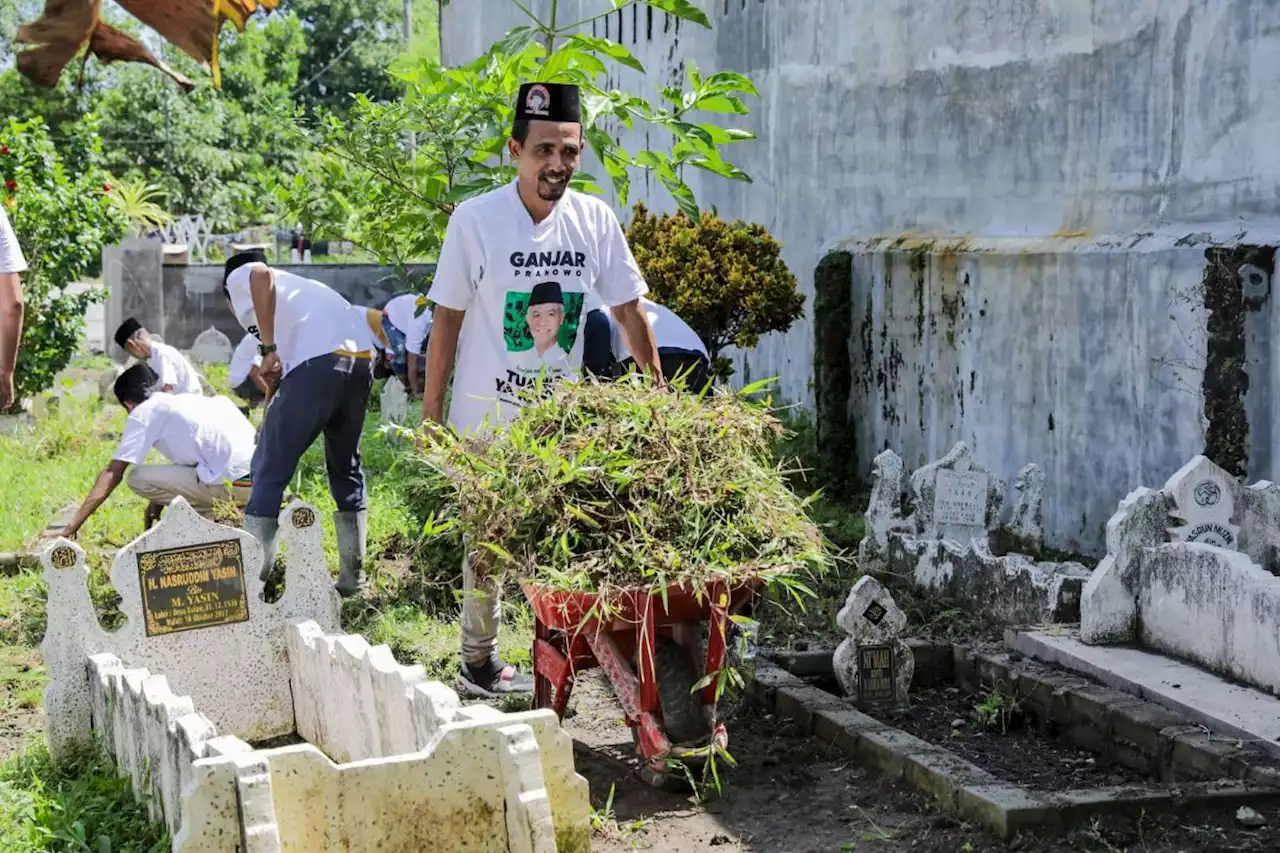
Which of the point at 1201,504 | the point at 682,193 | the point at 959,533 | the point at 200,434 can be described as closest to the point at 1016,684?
the point at 1201,504

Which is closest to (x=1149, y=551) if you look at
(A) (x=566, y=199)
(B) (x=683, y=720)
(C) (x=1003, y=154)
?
(B) (x=683, y=720)

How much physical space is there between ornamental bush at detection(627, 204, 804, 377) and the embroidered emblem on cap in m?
4.88

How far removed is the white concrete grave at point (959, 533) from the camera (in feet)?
22.8

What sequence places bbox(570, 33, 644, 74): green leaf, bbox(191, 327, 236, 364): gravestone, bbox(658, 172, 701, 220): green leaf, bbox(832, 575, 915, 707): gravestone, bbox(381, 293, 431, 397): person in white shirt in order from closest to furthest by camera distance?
bbox(832, 575, 915, 707): gravestone
bbox(570, 33, 644, 74): green leaf
bbox(658, 172, 701, 220): green leaf
bbox(381, 293, 431, 397): person in white shirt
bbox(191, 327, 236, 364): gravestone

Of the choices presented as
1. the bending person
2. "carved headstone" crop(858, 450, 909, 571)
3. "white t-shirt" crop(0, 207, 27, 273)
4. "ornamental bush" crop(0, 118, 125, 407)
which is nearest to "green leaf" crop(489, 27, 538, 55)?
the bending person

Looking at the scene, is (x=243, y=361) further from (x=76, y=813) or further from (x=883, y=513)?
(x=76, y=813)

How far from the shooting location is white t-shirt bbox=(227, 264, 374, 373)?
24.5 ft

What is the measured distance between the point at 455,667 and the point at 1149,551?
2784 millimetres

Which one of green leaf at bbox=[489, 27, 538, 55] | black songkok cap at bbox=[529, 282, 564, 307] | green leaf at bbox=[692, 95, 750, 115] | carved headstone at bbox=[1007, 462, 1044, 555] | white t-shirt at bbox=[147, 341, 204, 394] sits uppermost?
green leaf at bbox=[489, 27, 538, 55]

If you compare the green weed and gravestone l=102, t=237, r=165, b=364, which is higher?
gravestone l=102, t=237, r=165, b=364

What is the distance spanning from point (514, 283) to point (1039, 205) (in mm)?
4326

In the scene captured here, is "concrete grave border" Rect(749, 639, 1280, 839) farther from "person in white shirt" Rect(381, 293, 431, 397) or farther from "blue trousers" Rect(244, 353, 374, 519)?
"person in white shirt" Rect(381, 293, 431, 397)

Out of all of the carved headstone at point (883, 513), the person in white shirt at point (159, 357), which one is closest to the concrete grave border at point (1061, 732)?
the carved headstone at point (883, 513)

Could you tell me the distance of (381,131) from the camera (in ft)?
28.3
